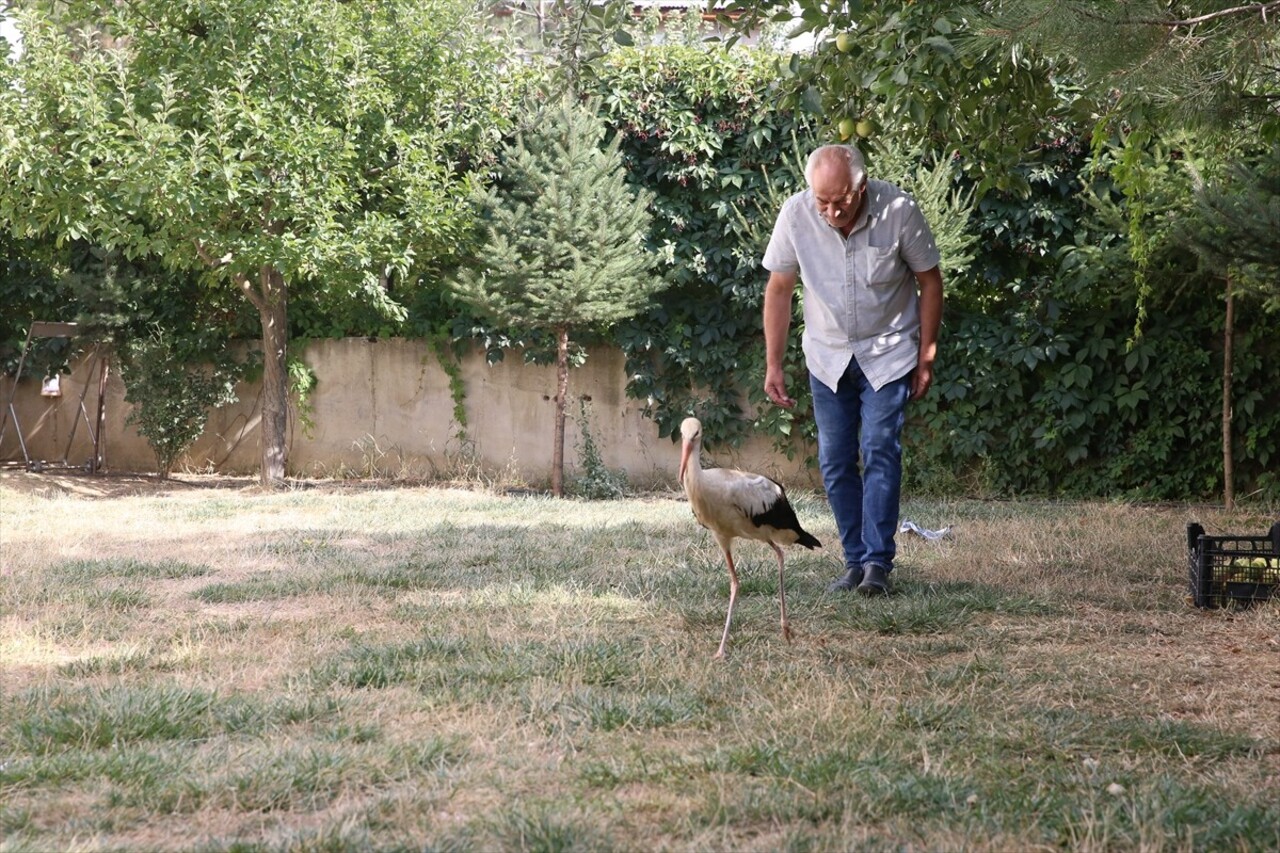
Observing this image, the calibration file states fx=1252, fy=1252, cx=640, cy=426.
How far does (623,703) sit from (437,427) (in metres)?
9.81

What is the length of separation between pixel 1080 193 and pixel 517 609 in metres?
7.34

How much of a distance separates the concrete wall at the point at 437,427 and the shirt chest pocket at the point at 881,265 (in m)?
6.48

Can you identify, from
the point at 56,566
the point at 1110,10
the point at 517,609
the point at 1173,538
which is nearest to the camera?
the point at 1110,10

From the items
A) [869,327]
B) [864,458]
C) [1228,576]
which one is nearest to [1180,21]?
[869,327]

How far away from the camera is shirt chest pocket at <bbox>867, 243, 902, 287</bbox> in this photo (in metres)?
5.85

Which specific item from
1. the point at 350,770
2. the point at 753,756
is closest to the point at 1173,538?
the point at 753,756

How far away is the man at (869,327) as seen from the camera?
584 cm

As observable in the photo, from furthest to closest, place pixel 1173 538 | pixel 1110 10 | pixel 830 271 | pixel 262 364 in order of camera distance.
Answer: pixel 262 364 → pixel 1173 538 → pixel 830 271 → pixel 1110 10

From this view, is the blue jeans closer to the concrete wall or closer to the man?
the man

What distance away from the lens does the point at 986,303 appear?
1188cm

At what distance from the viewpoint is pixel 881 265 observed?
5859mm

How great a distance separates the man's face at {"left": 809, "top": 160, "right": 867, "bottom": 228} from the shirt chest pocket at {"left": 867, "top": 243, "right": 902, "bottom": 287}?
21 cm

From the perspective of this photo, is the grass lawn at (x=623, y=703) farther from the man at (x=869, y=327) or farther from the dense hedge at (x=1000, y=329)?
the dense hedge at (x=1000, y=329)

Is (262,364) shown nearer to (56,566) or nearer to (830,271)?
(56,566)
